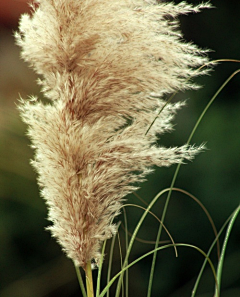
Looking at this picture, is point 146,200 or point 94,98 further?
point 146,200

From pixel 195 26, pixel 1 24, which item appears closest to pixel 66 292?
pixel 1 24

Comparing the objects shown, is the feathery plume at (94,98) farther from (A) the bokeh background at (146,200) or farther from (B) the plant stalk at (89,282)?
(A) the bokeh background at (146,200)

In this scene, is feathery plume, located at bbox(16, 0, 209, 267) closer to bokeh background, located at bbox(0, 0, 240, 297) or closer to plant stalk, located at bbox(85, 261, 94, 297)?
plant stalk, located at bbox(85, 261, 94, 297)

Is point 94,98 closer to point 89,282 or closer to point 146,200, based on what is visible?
point 89,282

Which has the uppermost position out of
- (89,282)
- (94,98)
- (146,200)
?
(94,98)

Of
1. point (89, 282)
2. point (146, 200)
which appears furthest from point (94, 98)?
point (146, 200)

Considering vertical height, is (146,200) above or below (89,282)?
below

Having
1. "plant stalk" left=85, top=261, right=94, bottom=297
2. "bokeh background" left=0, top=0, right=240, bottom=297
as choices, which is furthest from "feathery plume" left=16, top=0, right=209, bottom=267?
"bokeh background" left=0, top=0, right=240, bottom=297
